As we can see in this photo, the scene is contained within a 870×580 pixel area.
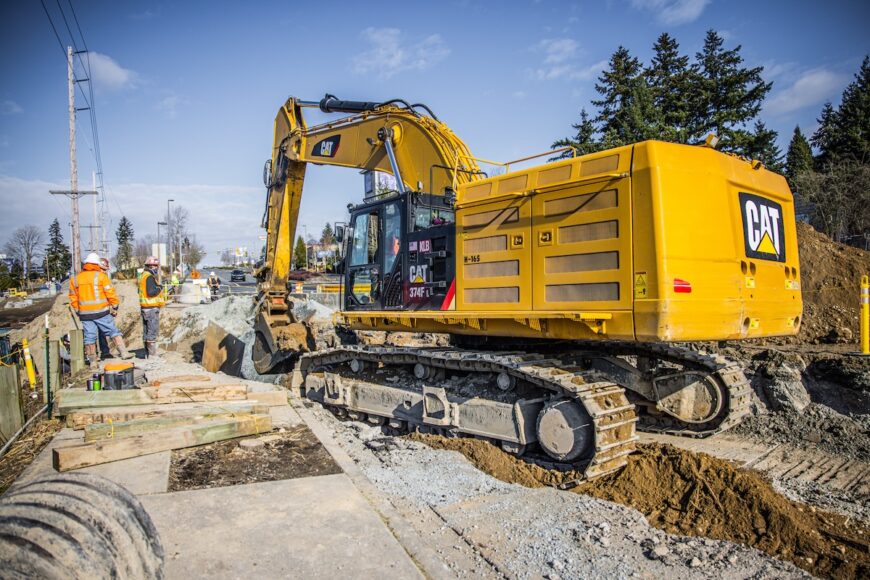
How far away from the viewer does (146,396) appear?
7055 millimetres

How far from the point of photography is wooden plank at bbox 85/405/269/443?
5273mm

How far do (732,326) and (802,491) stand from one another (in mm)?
1541

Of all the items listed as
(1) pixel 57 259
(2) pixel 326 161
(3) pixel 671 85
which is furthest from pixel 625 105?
(1) pixel 57 259

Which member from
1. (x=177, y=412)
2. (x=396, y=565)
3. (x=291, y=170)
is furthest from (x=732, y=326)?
(x=291, y=170)

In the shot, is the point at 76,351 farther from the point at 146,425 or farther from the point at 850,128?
the point at 850,128

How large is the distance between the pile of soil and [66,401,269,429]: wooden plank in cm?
81

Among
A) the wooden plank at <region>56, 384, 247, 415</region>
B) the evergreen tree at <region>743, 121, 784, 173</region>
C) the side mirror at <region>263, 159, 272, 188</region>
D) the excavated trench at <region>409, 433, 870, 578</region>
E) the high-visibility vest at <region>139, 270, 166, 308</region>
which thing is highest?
the evergreen tree at <region>743, 121, 784, 173</region>

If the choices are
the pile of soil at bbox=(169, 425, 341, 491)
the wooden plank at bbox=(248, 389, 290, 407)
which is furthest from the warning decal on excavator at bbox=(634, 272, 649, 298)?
the wooden plank at bbox=(248, 389, 290, 407)

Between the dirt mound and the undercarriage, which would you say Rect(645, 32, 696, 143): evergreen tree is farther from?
the undercarriage

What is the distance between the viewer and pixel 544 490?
195 inches

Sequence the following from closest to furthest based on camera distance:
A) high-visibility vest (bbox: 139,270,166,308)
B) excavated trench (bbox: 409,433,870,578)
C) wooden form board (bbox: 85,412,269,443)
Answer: excavated trench (bbox: 409,433,870,578), wooden form board (bbox: 85,412,269,443), high-visibility vest (bbox: 139,270,166,308)

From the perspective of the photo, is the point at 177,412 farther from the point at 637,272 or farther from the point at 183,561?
the point at 637,272

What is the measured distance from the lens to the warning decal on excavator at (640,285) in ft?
16.3

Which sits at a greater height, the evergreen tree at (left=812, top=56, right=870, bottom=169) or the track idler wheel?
the evergreen tree at (left=812, top=56, right=870, bottom=169)
